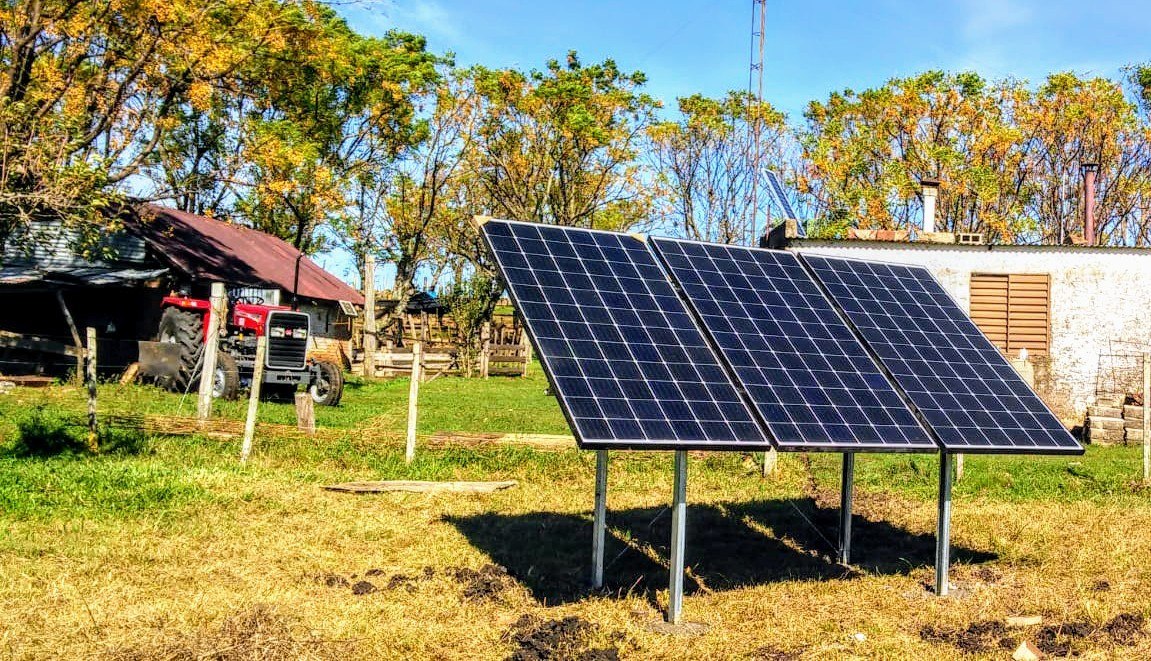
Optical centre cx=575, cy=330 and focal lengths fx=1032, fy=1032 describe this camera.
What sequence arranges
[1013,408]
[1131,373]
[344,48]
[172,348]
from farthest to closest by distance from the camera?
[344,48] → [1131,373] → [172,348] → [1013,408]

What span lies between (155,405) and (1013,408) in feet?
47.6

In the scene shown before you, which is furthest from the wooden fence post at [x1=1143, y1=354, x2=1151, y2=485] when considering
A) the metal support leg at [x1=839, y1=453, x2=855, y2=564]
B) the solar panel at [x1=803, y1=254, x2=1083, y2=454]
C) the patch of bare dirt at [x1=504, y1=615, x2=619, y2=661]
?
the patch of bare dirt at [x1=504, y1=615, x2=619, y2=661]

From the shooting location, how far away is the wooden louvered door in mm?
23719

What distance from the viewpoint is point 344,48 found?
3709cm

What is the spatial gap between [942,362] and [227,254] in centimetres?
2568

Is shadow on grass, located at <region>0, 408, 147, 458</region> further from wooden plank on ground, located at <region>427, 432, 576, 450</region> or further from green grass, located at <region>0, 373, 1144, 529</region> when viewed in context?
wooden plank on ground, located at <region>427, 432, 576, 450</region>

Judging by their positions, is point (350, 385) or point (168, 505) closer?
point (168, 505)

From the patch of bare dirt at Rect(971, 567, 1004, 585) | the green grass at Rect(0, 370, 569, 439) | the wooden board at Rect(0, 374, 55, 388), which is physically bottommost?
the patch of bare dirt at Rect(971, 567, 1004, 585)

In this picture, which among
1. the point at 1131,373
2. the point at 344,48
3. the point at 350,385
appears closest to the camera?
the point at 1131,373

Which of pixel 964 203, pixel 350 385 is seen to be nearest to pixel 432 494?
pixel 350 385

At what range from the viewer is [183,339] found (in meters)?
21.5

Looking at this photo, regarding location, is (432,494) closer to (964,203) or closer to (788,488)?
(788,488)

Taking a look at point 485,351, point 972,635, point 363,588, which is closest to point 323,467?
point 363,588

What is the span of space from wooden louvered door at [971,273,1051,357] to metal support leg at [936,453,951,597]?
15.5 meters
